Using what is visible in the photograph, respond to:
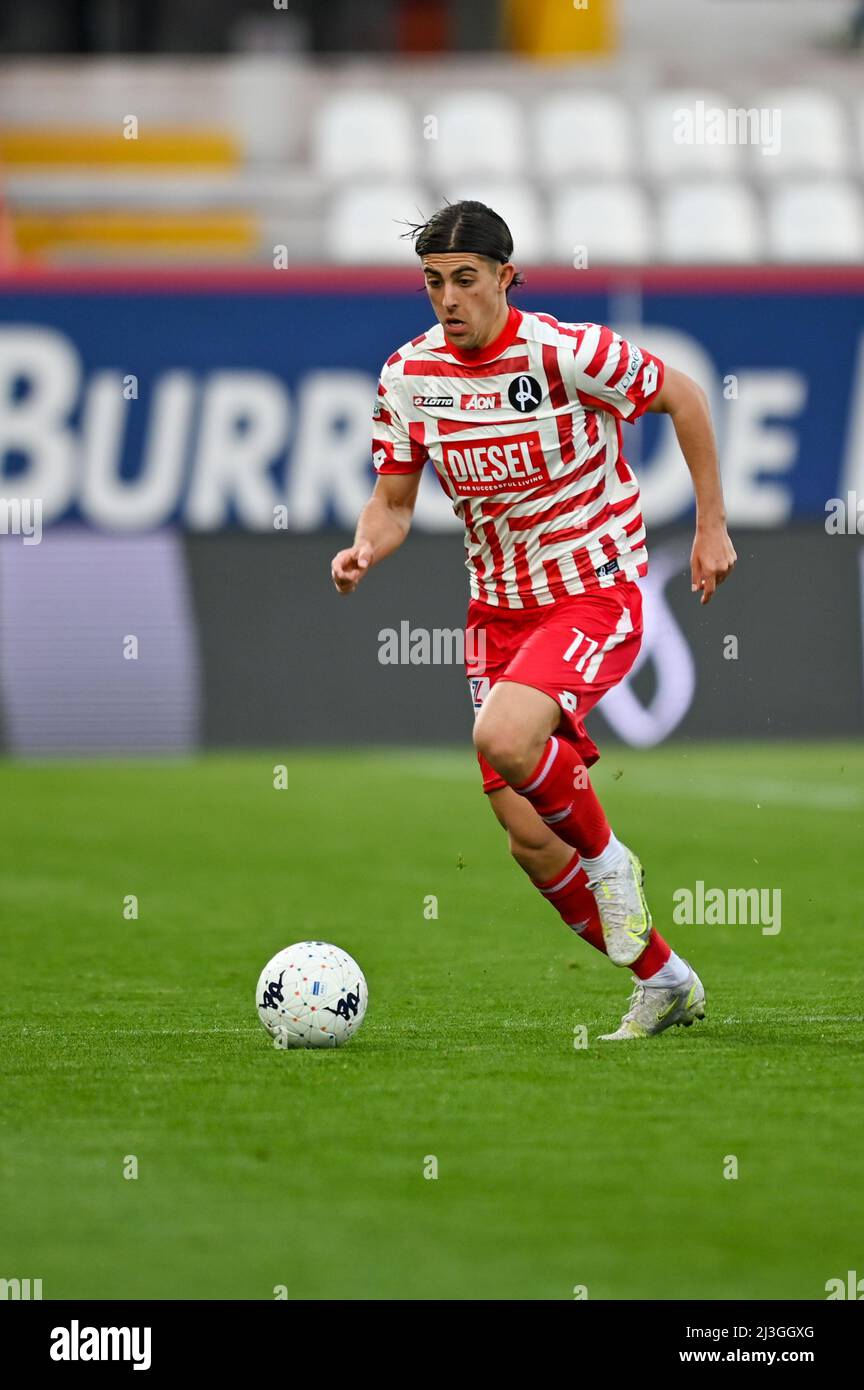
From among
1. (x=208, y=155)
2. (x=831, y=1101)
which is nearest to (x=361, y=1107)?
(x=831, y=1101)

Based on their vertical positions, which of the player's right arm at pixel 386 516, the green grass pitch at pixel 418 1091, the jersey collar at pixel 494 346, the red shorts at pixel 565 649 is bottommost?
the green grass pitch at pixel 418 1091

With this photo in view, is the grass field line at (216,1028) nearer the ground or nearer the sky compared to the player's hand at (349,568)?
nearer the ground

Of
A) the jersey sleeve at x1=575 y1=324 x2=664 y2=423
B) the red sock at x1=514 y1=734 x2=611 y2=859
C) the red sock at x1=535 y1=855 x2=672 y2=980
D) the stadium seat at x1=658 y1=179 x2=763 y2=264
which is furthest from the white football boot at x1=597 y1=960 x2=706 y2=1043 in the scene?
the stadium seat at x1=658 y1=179 x2=763 y2=264

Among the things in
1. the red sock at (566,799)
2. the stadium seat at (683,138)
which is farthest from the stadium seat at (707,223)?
the red sock at (566,799)

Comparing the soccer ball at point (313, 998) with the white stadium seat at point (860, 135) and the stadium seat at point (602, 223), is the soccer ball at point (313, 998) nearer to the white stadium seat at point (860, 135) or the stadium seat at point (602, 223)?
the stadium seat at point (602, 223)

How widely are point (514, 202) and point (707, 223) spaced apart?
1.78 m

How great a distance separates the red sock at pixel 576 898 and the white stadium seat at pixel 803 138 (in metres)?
17.1

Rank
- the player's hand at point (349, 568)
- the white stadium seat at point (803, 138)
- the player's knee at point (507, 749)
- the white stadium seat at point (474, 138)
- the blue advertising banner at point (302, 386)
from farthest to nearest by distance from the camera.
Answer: the white stadium seat at point (803, 138) < the white stadium seat at point (474, 138) < the blue advertising banner at point (302, 386) < the player's hand at point (349, 568) < the player's knee at point (507, 749)

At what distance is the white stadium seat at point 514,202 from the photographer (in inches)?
835

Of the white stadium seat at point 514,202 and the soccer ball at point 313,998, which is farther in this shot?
the white stadium seat at point 514,202

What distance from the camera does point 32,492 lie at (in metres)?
16.3

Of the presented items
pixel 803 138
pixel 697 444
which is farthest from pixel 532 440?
pixel 803 138

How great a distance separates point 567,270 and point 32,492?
4.09 metres

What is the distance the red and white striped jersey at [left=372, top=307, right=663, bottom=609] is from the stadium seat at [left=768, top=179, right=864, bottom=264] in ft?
48.8
